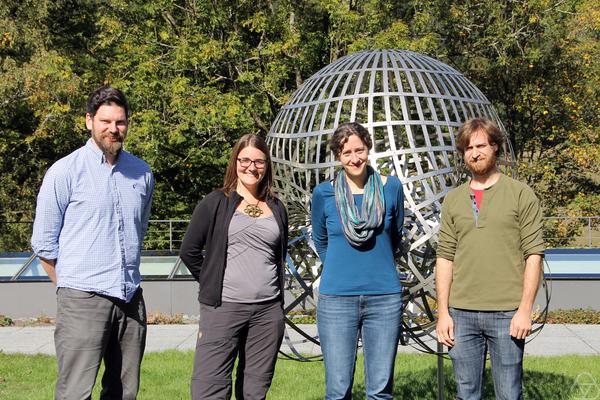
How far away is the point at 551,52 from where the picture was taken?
1814 centimetres

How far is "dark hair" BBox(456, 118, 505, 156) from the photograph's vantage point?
377 centimetres

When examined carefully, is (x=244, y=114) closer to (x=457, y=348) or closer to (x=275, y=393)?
(x=275, y=393)

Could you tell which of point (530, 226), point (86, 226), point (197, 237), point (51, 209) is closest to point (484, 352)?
point (530, 226)

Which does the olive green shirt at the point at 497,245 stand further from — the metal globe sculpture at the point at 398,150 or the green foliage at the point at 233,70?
the green foliage at the point at 233,70

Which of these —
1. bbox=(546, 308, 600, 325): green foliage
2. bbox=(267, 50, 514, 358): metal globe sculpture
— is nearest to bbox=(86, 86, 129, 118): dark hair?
bbox=(267, 50, 514, 358): metal globe sculpture

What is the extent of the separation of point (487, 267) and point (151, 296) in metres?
8.44

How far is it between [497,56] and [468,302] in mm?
14450

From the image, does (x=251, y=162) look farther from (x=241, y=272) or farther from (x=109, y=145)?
(x=109, y=145)

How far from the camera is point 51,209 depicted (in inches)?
145

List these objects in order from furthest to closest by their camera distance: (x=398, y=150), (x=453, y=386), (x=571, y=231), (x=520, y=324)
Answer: (x=571, y=231) → (x=453, y=386) → (x=398, y=150) → (x=520, y=324)

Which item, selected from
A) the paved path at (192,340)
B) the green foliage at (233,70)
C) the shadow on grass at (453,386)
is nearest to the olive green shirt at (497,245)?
the shadow on grass at (453,386)

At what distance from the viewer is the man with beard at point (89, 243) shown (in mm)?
3695

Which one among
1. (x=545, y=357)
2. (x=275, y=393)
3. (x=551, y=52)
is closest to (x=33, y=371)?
(x=275, y=393)

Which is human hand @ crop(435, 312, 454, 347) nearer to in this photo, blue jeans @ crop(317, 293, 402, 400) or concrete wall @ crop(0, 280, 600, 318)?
blue jeans @ crop(317, 293, 402, 400)
